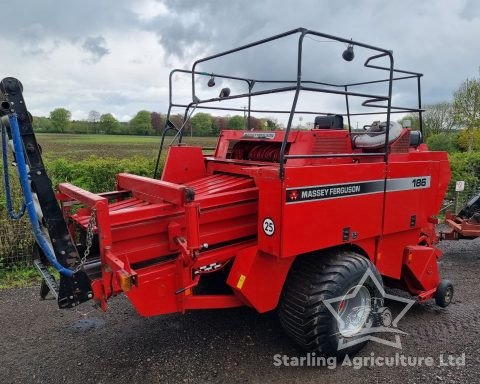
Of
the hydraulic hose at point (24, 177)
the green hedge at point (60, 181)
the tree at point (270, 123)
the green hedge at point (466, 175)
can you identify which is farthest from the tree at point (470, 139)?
the hydraulic hose at point (24, 177)

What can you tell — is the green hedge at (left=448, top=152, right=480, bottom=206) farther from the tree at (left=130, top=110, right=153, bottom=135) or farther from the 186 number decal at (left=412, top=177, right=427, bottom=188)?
the tree at (left=130, top=110, right=153, bottom=135)

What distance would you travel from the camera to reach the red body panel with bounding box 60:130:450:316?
298 centimetres

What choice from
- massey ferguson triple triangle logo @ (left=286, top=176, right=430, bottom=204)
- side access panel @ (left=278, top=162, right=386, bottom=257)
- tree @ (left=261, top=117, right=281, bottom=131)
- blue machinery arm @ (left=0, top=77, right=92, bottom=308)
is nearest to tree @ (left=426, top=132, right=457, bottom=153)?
tree @ (left=261, top=117, right=281, bottom=131)

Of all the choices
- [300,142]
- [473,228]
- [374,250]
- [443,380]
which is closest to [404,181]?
[374,250]

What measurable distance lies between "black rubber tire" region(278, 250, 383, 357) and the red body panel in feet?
0.43

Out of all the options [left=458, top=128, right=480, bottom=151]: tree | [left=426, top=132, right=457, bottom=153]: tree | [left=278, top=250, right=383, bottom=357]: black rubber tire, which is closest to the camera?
[left=278, top=250, right=383, bottom=357]: black rubber tire

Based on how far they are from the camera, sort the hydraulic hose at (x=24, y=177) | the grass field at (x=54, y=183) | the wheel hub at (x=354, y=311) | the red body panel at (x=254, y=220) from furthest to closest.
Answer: the grass field at (x=54, y=183), the wheel hub at (x=354, y=311), the red body panel at (x=254, y=220), the hydraulic hose at (x=24, y=177)

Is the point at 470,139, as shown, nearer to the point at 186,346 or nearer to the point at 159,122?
the point at 159,122

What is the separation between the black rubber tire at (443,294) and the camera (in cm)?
456

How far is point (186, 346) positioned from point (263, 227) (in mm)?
1490

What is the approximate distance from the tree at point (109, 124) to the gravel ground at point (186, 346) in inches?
936

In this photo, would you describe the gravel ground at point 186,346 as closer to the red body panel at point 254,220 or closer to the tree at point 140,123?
the red body panel at point 254,220

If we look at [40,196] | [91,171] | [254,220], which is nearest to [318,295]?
[254,220]

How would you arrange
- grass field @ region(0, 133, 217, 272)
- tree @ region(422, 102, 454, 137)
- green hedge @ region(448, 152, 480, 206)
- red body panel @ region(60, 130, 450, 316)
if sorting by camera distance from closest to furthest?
Result: red body panel @ region(60, 130, 450, 316)
grass field @ region(0, 133, 217, 272)
green hedge @ region(448, 152, 480, 206)
tree @ region(422, 102, 454, 137)
